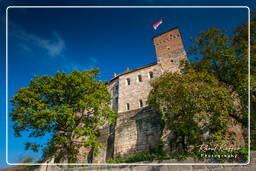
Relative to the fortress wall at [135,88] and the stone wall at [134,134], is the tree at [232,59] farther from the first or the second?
the fortress wall at [135,88]

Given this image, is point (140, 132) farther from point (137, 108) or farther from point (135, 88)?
point (135, 88)

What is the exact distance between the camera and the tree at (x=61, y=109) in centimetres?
1442

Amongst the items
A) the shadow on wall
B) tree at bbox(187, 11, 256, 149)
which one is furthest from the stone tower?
tree at bbox(187, 11, 256, 149)

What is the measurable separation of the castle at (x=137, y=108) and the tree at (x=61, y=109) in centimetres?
350

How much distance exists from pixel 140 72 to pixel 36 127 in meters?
15.7


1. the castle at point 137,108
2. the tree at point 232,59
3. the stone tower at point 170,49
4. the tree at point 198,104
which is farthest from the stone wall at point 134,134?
the stone tower at point 170,49

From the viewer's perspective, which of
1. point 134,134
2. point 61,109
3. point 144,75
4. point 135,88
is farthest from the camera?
point 144,75

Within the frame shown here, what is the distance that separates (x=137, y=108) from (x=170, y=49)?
11.9 metres

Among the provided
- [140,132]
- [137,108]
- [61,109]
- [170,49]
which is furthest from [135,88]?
[61,109]

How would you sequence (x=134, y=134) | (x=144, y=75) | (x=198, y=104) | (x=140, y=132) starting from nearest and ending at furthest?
1. (x=198, y=104)
2. (x=140, y=132)
3. (x=134, y=134)
4. (x=144, y=75)

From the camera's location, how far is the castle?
705 inches

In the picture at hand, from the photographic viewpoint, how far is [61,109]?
14414 mm

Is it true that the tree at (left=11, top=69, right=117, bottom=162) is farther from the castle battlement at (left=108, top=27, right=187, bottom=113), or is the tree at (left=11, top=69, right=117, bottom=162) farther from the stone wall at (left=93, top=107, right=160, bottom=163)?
the castle battlement at (left=108, top=27, right=187, bottom=113)

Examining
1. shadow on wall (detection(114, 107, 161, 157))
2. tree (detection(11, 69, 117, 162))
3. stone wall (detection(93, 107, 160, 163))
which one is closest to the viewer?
tree (detection(11, 69, 117, 162))
